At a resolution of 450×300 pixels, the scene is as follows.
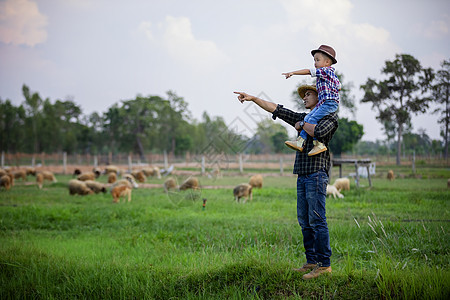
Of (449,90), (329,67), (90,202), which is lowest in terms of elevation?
(90,202)

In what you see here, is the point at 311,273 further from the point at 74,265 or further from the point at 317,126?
the point at 74,265

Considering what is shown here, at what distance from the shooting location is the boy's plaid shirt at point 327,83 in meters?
3.01

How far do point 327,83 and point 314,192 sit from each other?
38.5 inches

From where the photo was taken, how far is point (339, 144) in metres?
25.6

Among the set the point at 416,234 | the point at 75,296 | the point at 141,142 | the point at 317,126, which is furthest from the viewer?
the point at 141,142

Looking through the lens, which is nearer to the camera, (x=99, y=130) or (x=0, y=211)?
(x=0, y=211)

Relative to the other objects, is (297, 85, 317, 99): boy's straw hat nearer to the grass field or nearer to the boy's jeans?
the boy's jeans

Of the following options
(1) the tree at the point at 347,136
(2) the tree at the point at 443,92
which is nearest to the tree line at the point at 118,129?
(1) the tree at the point at 347,136

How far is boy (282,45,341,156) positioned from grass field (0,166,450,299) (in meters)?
1.11

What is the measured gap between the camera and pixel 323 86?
3.04m

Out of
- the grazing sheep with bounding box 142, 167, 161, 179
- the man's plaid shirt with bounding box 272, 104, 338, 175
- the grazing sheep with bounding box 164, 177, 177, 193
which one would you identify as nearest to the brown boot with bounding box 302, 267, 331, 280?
the man's plaid shirt with bounding box 272, 104, 338, 175

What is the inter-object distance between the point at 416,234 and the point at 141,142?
47911 millimetres

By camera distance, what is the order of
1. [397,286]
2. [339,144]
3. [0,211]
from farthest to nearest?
[339,144], [0,211], [397,286]

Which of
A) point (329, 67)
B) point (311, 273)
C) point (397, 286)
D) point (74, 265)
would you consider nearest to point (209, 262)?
point (311, 273)
